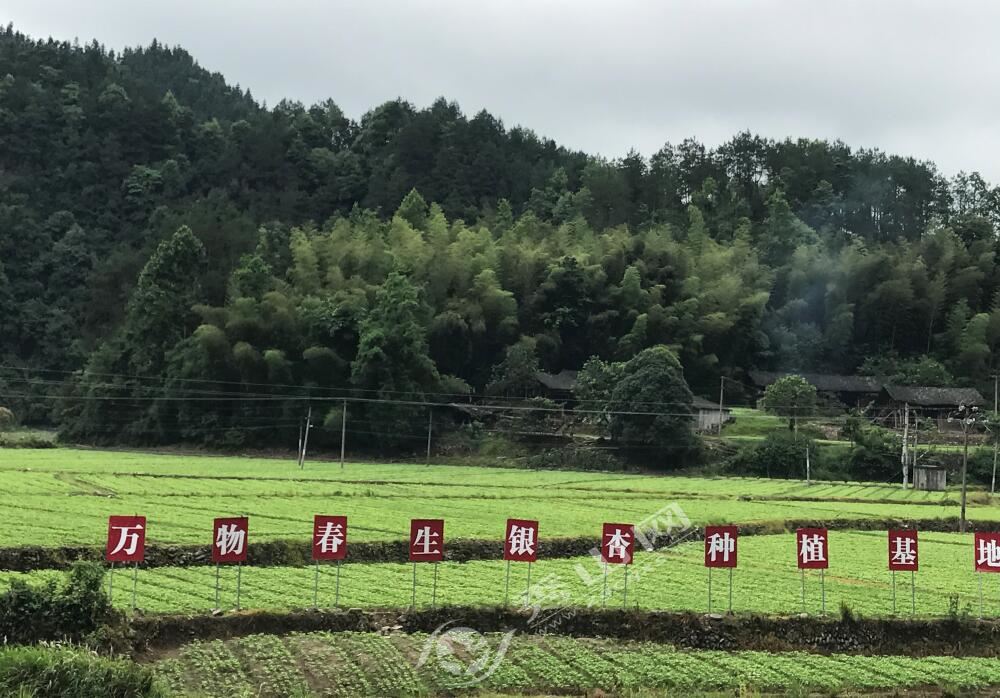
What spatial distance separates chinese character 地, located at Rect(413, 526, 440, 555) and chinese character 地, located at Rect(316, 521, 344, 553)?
57.9 inches

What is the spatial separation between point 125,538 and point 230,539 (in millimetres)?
1832

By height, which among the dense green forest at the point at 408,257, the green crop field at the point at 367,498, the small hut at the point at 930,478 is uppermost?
the dense green forest at the point at 408,257

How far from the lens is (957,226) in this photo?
341 ft

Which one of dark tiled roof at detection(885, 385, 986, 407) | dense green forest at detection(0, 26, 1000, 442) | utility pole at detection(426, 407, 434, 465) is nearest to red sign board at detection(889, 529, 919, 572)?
utility pole at detection(426, 407, 434, 465)

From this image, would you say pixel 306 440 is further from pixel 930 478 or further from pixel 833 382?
pixel 833 382

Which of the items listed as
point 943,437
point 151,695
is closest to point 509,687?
point 151,695

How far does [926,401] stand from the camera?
76.2 m

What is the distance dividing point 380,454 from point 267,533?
129 feet

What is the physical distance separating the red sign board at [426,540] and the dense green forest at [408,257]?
47.1 m

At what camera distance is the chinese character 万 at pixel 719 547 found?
20125mm

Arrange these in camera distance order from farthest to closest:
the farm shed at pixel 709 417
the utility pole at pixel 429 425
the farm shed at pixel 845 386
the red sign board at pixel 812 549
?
the farm shed at pixel 845 386 → the farm shed at pixel 709 417 → the utility pole at pixel 429 425 → the red sign board at pixel 812 549

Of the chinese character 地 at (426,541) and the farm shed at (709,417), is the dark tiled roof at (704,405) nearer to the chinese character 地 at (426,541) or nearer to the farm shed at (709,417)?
the farm shed at (709,417)

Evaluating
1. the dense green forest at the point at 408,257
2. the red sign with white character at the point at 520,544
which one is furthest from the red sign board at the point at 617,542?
the dense green forest at the point at 408,257

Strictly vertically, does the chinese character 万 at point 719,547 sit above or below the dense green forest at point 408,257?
below
